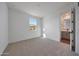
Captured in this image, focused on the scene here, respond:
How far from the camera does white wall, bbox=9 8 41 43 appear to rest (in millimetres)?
3744

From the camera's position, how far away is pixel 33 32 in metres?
4.65

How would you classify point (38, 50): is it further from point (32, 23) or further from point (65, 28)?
point (65, 28)

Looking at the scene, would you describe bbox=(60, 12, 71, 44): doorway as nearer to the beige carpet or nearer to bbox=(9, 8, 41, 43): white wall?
the beige carpet

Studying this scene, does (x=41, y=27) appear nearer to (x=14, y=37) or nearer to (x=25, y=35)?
(x=25, y=35)

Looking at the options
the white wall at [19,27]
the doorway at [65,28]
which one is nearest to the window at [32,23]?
the white wall at [19,27]

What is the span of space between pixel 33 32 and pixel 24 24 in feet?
2.04

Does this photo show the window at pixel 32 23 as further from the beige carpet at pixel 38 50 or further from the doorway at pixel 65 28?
the doorway at pixel 65 28

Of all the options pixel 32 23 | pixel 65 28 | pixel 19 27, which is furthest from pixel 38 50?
pixel 65 28

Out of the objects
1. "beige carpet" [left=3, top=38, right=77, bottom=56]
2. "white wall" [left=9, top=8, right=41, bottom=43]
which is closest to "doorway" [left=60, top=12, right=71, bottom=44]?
"beige carpet" [left=3, top=38, right=77, bottom=56]

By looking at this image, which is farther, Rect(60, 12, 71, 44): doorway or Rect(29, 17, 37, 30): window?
Rect(60, 12, 71, 44): doorway

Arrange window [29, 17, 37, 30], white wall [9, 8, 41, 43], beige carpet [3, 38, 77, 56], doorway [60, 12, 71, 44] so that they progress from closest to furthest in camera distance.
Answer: beige carpet [3, 38, 77, 56]
white wall [9, 8, 41, 43]
window [29, 17, 37, 30]
doorway [60, 12, 71, 44]

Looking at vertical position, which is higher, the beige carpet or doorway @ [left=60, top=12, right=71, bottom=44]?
doorway @ [left=60, top=12, right=71, bottom=44]

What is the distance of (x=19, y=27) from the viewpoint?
4.23m

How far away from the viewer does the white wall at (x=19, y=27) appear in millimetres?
3744
